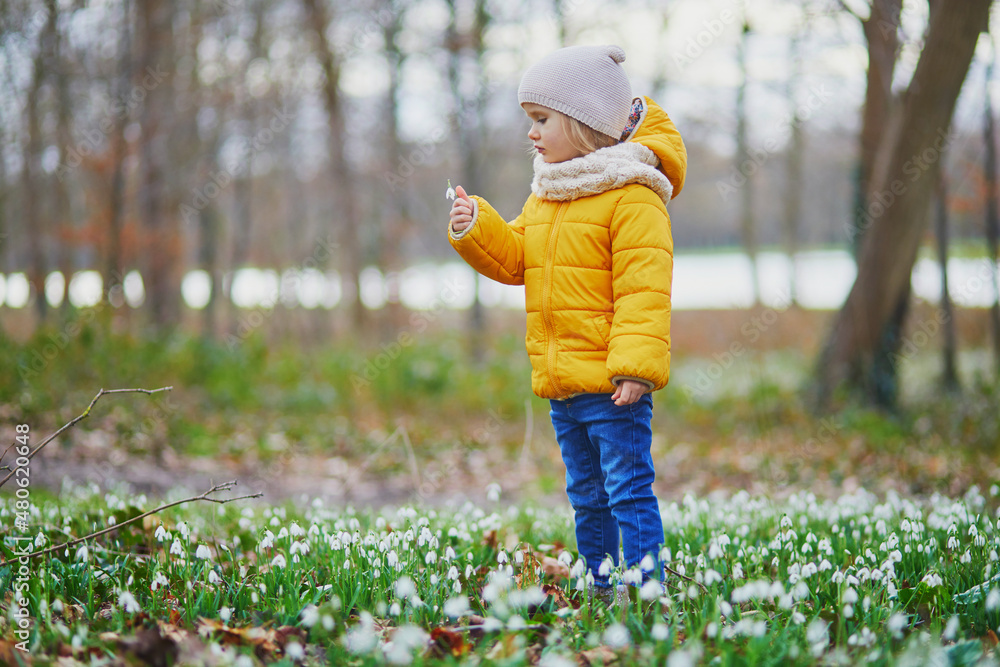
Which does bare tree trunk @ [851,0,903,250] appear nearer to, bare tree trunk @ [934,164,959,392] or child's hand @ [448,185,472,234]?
bare tree trunk @ [934,164,959,392]

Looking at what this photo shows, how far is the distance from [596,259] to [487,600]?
1.41 metres

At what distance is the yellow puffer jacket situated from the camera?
8.89 ft

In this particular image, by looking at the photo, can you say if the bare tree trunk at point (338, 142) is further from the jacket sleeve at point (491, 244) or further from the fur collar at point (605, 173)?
the fur collar at point (605, 173)

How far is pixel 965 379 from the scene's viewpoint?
11422 mm

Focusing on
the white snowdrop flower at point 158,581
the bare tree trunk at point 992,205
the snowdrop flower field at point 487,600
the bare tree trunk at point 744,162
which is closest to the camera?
the snowdrop flower field at point 487,600

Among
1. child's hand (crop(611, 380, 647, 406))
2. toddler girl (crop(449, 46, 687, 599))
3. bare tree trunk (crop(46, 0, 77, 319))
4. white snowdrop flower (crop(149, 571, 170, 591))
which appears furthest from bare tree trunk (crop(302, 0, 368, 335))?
child's hand (crop(611, 380, 647, 406))

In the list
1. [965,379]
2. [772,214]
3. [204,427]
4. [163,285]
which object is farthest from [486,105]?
[772,214]

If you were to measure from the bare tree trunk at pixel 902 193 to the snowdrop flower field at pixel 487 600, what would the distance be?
5.74 metres

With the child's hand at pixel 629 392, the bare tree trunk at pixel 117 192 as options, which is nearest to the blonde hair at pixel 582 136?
the child's hand at pixel 629 392

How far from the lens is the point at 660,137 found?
302 cm

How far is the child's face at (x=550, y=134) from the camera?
2924 millimetres

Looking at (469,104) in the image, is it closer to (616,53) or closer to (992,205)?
(992,205)

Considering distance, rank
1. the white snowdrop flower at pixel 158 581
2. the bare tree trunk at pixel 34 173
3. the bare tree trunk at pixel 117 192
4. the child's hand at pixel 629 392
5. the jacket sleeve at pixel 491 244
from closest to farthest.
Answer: the white snowdrop flower at pixel 158 581, the child's hand at pixel 629 392, the jacket sleeve at pixel 491 244, the bare tree trunk at pixel 117 192, the bare tree trunk at pixel 34 173

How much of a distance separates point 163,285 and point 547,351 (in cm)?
1422
